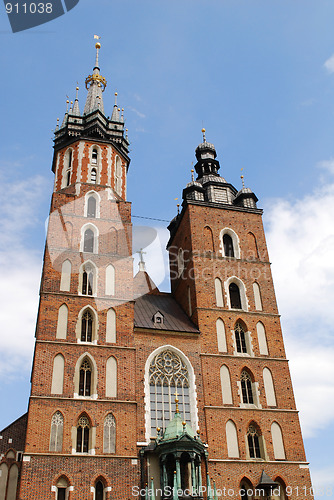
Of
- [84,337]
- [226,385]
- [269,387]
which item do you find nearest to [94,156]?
[84,337]

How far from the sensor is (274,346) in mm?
27891

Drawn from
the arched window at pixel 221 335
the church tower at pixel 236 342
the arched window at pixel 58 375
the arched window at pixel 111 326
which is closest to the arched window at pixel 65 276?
the arched window at pixel 111 326

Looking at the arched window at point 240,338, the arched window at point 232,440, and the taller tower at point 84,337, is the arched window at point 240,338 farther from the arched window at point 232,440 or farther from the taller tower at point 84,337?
the taller tower at point 84,337

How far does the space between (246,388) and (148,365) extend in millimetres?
5204

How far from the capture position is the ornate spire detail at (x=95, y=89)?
3622 centimetres

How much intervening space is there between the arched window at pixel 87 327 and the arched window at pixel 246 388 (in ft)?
26.6

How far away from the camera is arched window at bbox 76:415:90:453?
73.4 ft

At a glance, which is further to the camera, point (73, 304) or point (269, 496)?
point (73, 304)

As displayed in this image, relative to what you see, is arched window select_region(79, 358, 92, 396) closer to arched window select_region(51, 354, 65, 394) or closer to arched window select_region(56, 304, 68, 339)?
arched window select_region(51, 354, 65, 394)

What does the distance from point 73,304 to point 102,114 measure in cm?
1522

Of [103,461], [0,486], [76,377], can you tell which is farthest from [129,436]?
[0,486]

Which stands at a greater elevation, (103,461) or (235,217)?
(235,217)

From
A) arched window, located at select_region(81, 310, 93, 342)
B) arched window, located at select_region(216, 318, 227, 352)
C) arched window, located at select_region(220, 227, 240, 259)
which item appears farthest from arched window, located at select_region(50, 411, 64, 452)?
arched window, located at select_region(220, 227, 240, 259)

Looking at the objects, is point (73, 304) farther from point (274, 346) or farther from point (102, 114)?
point (102, 114)
